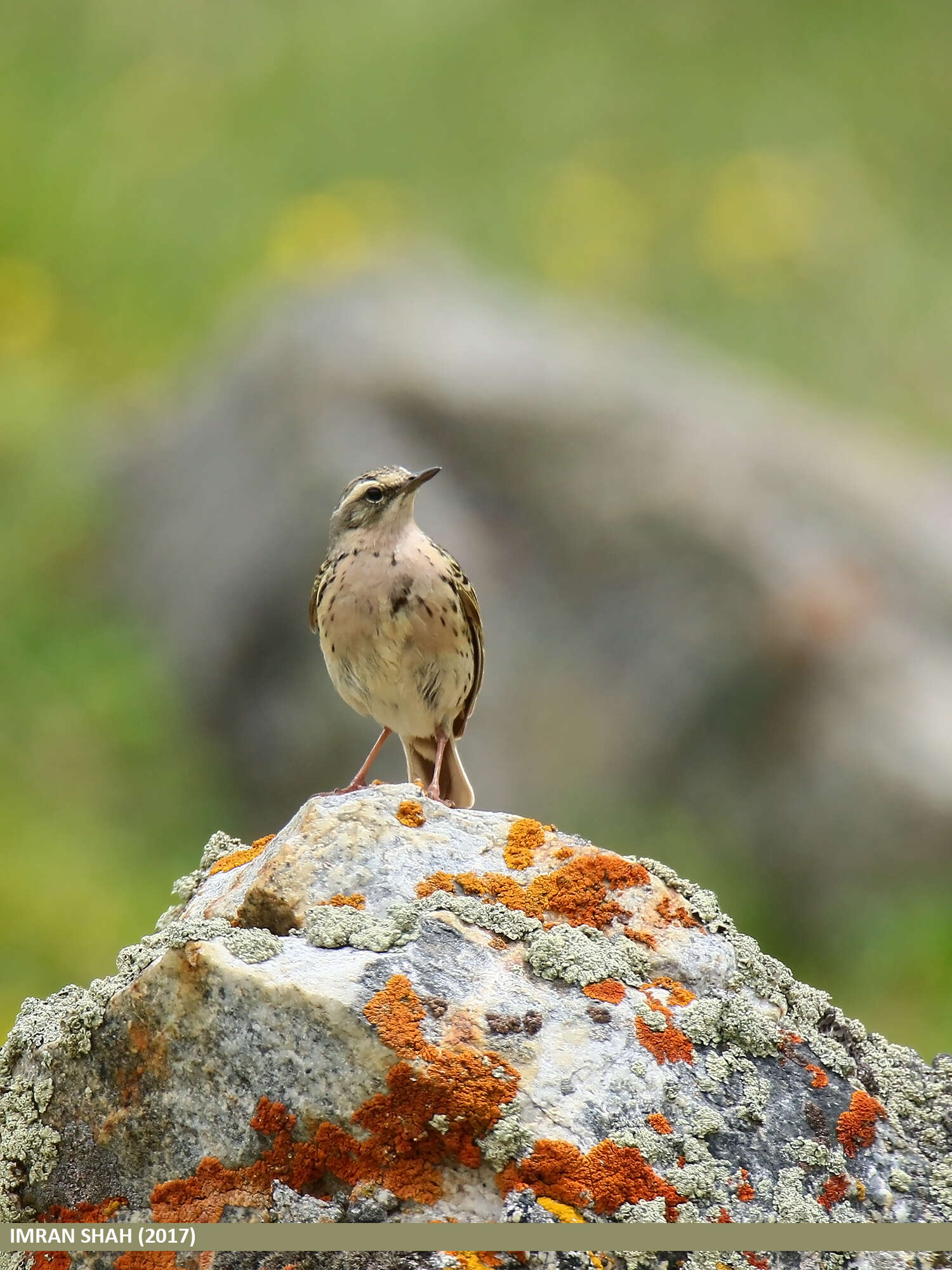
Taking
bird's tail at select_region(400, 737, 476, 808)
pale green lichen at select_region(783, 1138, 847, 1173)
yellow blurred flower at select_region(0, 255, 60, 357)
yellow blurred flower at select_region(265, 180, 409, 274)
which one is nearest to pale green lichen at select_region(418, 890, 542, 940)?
pale green lichen at select_region(783, 1138, 847, 1173)

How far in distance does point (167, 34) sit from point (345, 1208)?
25.3 metres

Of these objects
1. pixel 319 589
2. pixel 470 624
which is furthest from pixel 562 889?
pixel 319 589

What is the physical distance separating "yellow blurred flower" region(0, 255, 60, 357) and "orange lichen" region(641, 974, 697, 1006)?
57.0 ft

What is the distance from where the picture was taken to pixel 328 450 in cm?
1446

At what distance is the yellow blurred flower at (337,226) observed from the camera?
2145cm

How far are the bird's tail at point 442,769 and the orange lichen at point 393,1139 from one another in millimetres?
3060

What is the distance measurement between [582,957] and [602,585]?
29.7 ft

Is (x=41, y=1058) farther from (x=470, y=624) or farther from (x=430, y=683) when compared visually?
(x=470, y=624)

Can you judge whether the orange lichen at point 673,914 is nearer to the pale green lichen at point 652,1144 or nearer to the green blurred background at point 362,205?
the pale green lichen at point 652,1144

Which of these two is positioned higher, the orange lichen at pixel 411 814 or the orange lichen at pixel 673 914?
the orange lichen at pixel 411 814

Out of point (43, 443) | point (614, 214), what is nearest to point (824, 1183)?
point (43, 443)

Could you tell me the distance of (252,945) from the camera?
4766 millimetres

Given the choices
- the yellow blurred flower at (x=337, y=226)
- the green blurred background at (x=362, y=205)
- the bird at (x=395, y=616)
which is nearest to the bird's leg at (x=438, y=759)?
the bird at (x=395, y=616)

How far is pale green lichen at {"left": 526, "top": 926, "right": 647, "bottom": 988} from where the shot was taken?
16.1 feet
